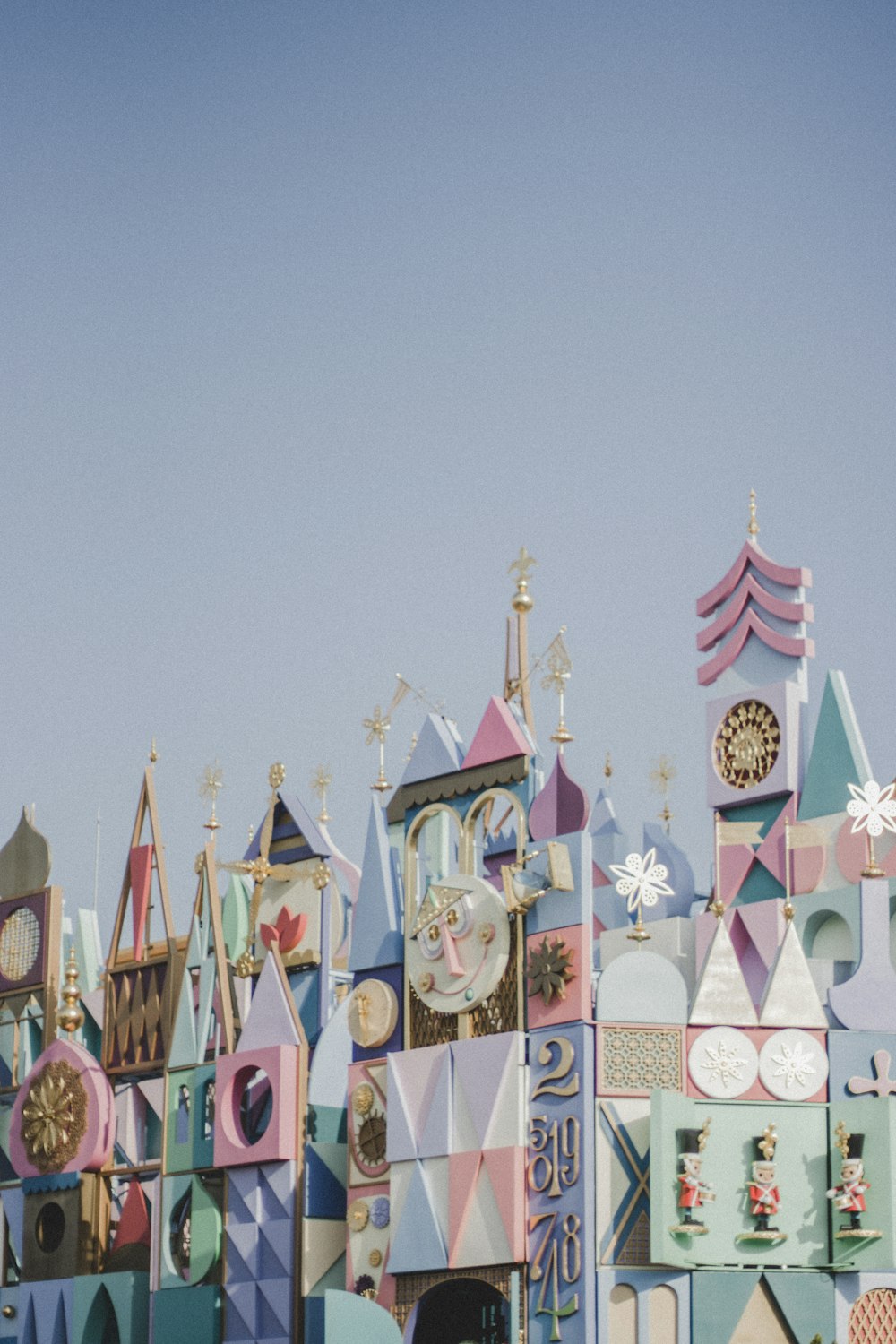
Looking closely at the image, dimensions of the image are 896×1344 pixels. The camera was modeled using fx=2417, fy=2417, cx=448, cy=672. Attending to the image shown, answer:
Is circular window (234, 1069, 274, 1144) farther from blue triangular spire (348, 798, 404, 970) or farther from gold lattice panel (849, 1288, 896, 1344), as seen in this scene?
gold lattice panel (849, 1288, 896, 1344)

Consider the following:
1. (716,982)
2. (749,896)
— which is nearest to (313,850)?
(749,896)

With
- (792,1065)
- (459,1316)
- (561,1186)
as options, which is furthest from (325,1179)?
(792,1065)

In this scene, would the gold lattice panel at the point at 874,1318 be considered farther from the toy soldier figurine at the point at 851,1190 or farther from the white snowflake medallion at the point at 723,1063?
the white snowflake medallion at the point at 723,1063

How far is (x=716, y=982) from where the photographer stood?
3419cm

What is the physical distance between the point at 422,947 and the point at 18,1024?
11409 mm

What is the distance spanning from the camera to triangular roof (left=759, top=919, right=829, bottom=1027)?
33.9 meters

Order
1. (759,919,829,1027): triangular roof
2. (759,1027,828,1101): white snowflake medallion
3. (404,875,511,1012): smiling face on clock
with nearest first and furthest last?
(759,1027,828,1101): white snowflake medallion → (759,919,829,1027): triangular roof → (404,875,511,1012): smiling face on clock

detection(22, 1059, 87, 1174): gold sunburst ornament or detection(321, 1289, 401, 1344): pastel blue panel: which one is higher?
detection(22, 1059, 87, 1174): gold sunburst ornament

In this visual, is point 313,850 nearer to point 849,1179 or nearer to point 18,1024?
point 18,1024

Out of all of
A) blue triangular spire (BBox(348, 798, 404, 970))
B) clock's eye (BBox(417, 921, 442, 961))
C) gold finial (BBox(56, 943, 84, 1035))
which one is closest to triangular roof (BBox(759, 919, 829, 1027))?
clock's eye (BBox(417, 921, 442, 961))

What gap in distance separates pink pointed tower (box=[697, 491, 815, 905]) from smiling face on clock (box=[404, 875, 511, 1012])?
5.79 m

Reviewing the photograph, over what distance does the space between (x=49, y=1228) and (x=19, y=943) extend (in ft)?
19.0

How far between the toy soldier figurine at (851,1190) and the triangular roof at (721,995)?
2.20 meters

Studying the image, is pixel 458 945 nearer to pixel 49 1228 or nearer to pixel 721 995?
pixel 721 995
